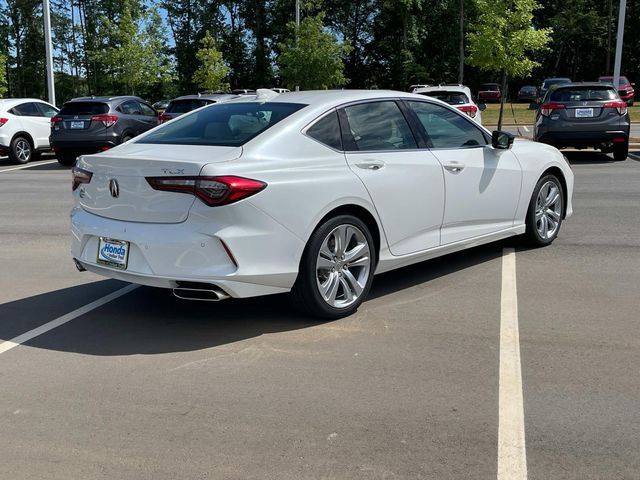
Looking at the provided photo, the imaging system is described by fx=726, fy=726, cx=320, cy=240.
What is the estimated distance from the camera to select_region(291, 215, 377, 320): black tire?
193 inches

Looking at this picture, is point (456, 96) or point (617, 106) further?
point (456, 96)

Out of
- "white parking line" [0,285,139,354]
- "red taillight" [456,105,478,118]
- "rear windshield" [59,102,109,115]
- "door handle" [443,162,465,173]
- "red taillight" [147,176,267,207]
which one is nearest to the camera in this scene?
"red taillight" [147,176,267,207]

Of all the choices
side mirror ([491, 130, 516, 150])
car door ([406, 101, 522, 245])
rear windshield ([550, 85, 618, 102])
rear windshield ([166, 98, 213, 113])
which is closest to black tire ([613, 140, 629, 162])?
rear windshield ([550, 85, 618, 102])

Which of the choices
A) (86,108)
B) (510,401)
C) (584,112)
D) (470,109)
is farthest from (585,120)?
(510,401)

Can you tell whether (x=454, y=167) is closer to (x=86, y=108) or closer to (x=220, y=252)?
(x=220, y=252)

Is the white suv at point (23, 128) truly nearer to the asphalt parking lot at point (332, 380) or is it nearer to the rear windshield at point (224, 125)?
the asphalt parking lot at point (332, 380)

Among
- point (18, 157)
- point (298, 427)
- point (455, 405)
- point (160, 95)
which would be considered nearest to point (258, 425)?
point (298, 427)

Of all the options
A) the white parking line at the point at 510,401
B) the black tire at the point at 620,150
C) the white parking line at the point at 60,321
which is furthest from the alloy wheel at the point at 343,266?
the black tire at the point at 620,150

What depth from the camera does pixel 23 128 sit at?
726 inches

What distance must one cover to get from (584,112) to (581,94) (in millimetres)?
524

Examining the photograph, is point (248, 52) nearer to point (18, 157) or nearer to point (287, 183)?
point (18, 157)

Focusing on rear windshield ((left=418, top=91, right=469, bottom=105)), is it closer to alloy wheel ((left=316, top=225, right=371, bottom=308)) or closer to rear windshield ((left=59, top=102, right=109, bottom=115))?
rear windshield ((left=59, top=102, right=109, bottom=115))

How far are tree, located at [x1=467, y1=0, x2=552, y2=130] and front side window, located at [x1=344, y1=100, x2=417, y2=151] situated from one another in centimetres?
1897

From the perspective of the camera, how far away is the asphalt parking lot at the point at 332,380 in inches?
128
